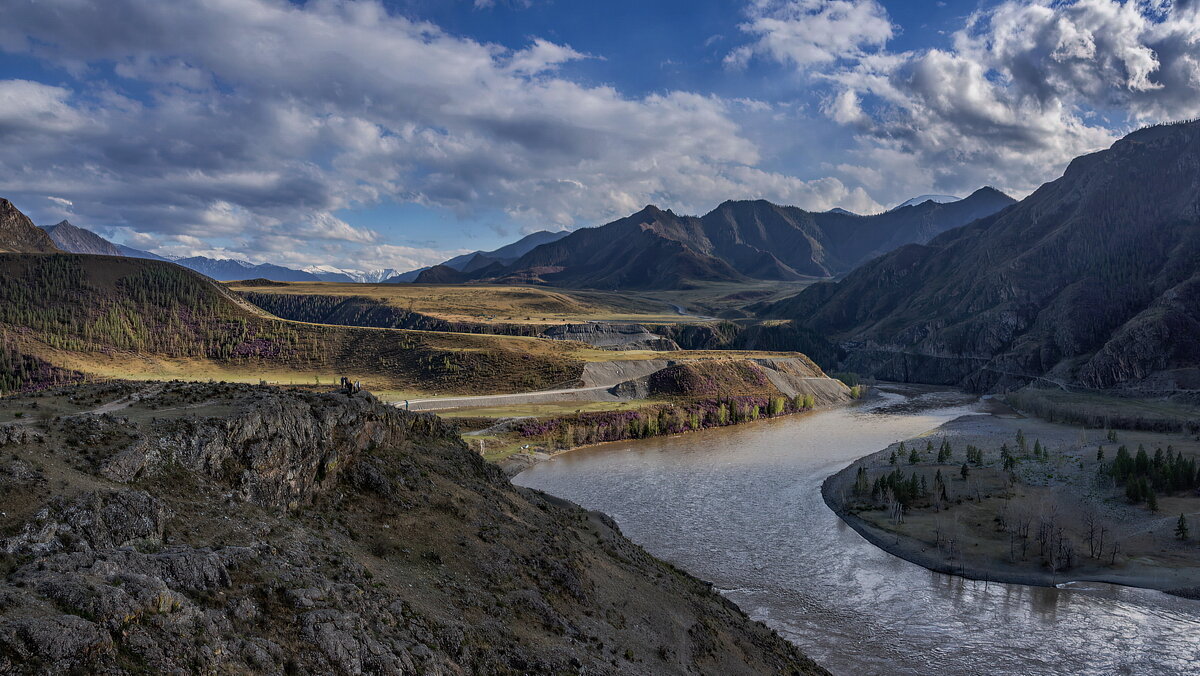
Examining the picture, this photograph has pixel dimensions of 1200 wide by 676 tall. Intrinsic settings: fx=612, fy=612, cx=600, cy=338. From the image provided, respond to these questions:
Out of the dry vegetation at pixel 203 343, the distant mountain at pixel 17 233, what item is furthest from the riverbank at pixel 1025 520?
the distant mountain at pixel 17 233

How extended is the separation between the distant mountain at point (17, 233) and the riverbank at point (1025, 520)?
9168 inches

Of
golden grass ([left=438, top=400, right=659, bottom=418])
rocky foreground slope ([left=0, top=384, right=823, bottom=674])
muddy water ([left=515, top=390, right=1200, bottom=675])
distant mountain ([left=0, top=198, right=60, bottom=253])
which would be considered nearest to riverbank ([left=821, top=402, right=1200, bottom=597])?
muddy water ([left=515, top=390, right=1200, bottom=675])

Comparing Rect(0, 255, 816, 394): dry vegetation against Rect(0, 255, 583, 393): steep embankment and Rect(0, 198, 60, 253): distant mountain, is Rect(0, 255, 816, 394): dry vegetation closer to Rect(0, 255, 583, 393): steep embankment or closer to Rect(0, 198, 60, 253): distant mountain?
Rect(0, 255, 583, 393): steep embankment

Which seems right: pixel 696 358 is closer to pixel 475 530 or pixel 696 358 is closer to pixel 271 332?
pixel 271 332

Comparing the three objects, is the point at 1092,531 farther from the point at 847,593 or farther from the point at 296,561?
the point at 296,561

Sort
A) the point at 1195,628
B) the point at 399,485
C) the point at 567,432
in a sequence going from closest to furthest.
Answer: the point at 399,485
the point at 1195,628
the point at 567,432

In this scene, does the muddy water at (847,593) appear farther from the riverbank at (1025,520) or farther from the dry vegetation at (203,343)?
the dry vegetation at (203,343)

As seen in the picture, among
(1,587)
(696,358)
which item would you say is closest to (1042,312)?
(696,358)

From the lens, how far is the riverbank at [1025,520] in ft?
163

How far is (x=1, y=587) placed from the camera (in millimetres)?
12453

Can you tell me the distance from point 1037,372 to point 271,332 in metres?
205

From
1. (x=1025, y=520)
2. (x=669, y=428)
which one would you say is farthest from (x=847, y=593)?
(x=669, y=428)

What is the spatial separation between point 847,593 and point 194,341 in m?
146

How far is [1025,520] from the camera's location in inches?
2160
